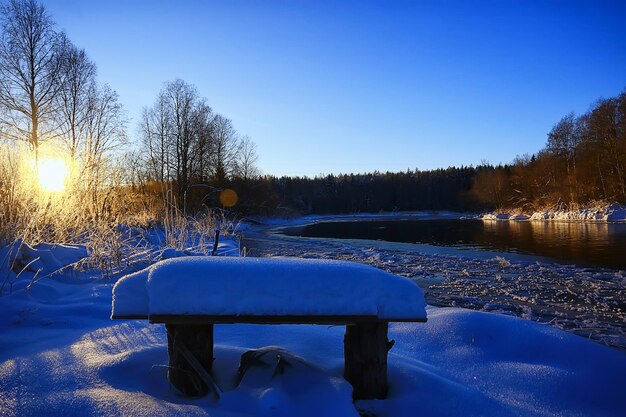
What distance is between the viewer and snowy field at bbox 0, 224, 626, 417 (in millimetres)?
1911

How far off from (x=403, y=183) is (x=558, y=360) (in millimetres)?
85887

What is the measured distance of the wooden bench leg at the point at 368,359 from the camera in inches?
83.1

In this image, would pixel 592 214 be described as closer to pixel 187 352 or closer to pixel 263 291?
pixel 263 291

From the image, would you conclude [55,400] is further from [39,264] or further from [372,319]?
[39,264]

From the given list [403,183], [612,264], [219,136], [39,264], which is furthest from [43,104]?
[403,183]

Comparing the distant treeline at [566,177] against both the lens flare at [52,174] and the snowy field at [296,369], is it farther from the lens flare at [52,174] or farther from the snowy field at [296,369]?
the snowy field at [296,369]

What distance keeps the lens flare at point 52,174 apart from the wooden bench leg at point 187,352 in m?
4.28

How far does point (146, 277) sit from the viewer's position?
2.04 meters

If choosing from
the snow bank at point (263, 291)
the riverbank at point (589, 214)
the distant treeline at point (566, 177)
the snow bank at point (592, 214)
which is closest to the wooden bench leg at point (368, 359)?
the snow bank at point (263, 291)

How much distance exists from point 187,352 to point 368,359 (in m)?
0.99

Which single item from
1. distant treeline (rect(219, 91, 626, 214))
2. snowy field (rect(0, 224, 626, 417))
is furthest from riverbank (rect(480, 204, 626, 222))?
snowy field (rect(0, 224, 626, 417))

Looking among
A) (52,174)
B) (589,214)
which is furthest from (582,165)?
(52,174)

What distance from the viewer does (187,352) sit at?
202cm

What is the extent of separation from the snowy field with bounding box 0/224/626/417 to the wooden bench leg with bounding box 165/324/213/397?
68mm
